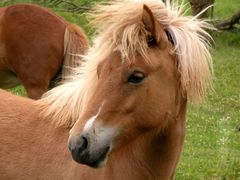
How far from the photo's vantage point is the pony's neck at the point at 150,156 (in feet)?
11.8

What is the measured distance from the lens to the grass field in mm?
6306

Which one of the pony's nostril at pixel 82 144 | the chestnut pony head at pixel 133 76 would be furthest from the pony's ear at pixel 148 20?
the pony's nostril at pixel 82 144

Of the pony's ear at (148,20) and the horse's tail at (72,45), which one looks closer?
the pony's ear at (148,20)

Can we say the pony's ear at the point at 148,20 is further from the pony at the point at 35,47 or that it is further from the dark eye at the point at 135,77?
the pony at the point at 35,47

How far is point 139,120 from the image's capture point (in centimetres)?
338

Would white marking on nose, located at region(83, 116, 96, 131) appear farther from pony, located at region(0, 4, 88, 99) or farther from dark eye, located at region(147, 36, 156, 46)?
pony, located at region(0, 4, 88, 99)

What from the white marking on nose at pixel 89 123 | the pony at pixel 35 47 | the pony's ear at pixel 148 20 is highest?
the pony's ear at pixel 148 20

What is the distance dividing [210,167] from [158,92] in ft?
11.0

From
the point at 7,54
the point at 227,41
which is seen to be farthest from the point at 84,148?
the point at 227,41

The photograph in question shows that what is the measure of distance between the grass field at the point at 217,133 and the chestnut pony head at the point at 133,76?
1.99 feet

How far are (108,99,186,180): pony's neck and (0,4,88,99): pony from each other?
331 cm

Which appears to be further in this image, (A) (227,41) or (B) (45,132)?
(A) (227,41)

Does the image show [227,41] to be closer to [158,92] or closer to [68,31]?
[68,31]

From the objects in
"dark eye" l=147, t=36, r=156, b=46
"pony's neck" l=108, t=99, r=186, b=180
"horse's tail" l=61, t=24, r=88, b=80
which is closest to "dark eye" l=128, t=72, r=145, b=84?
"dark eye" l=147, t=36, r=156, b=46
